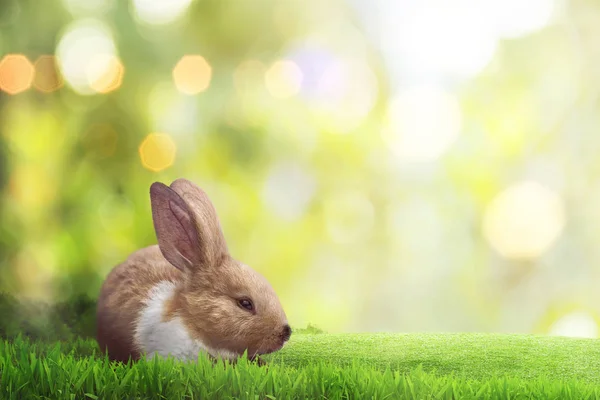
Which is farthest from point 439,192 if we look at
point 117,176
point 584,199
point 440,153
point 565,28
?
point 117,176

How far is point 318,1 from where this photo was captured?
5.09 ft

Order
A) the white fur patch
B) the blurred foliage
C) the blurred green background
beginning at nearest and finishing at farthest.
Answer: the white fur patch < the blurred foliage < the blurred green background

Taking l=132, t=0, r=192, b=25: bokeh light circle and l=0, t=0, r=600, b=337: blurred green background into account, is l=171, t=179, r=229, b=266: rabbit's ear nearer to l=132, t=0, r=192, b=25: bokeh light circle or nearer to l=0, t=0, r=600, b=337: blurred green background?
l=0, t=0, r=600, b=337: blurred green background

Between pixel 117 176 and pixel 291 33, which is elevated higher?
pixel 291 33

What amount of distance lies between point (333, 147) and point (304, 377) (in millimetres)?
772

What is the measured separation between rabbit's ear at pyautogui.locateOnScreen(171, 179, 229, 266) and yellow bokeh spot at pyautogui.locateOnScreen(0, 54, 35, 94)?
56 cm

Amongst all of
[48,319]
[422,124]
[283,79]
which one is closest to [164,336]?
[48,319]

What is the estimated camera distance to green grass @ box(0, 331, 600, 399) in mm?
863

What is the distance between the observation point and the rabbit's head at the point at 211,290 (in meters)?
1.02

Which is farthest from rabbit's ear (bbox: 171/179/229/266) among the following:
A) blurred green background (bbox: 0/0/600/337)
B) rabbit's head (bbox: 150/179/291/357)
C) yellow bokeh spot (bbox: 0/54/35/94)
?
yellow bokeh spot (bbox: 0/54/35/94)

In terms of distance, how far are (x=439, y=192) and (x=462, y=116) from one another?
0.18 metres

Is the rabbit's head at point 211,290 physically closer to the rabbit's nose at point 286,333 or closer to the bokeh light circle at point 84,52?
the rabbit's nose at point 286,333

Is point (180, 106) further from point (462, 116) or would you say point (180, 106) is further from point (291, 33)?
point (462, 116)

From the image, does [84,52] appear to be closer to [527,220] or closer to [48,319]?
[48,319]
